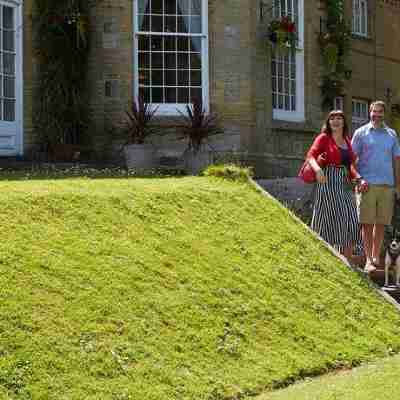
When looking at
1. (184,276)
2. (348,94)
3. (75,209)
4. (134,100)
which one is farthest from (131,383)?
(348,94)

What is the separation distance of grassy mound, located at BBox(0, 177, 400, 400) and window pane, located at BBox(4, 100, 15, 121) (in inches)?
198

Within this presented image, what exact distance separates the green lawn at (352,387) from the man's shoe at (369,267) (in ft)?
9.16

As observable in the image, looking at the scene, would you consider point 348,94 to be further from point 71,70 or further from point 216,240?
point 216,240

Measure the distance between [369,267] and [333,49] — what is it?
9156 millimetres

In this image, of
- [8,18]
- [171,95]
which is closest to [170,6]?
[171,95]

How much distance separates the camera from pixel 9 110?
56.3ft

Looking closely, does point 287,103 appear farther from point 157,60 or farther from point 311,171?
point 311,171

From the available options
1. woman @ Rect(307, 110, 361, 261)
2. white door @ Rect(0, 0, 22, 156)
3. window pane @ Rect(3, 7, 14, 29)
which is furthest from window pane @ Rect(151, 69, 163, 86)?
woman @ Rect(307, 110, 361, 261)

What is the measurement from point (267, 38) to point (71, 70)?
12.1 ft

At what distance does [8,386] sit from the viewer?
6.64 meters

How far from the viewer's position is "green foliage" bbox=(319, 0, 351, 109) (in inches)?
789

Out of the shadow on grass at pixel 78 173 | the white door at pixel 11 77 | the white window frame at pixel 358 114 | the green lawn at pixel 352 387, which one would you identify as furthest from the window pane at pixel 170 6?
the green lawn at pixel 352 387

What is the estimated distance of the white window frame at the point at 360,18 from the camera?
80.3ft

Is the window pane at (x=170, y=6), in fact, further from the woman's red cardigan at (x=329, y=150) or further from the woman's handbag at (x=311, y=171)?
the woman's handbag at (x=311, y=171)
